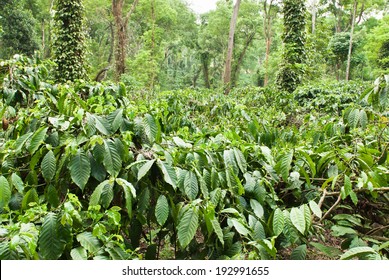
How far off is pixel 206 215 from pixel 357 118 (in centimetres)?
112

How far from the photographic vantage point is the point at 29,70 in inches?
101

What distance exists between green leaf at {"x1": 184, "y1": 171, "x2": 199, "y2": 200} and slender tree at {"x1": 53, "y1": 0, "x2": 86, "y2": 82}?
900cm

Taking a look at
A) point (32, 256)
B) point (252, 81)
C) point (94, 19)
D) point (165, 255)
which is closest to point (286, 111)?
point (165, 255)

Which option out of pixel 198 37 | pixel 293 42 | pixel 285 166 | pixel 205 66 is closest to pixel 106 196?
pixel 285 166

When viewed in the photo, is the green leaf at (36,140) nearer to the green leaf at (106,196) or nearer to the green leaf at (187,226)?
the green leaf at (106,196)

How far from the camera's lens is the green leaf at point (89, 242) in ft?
3.67

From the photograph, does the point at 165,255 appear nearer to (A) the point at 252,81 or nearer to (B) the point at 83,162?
(B) the point at 83,162

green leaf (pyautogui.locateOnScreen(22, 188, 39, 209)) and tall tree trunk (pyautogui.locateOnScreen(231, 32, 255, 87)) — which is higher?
tall tree trunk (pyautogui.locateOnScreen(231, 32, 255, 87))

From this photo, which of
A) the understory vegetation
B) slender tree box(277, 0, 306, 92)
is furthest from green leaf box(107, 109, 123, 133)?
slender tree box(277, 0, 306, 92)

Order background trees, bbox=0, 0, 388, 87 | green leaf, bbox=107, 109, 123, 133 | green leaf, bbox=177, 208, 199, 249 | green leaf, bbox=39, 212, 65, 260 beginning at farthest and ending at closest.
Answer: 1. background trees, bbox=0, 0, 388, 87
2. green leaf, bbox=107, 109, 123, 133
3. green leaf, bbox=177, 208, 199, 249
4. green leaf, bbox=39, 212, 65, 260

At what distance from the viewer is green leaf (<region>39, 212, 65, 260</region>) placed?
1073mm

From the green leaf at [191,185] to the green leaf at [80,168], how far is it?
39 cm

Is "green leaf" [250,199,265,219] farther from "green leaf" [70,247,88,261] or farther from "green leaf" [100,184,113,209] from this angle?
"green leaf" [70,247,88,261]

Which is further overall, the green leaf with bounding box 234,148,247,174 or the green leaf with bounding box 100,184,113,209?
the green leaf with bounding box 234,148,247,174
